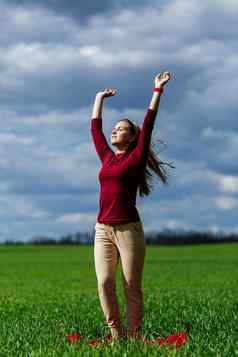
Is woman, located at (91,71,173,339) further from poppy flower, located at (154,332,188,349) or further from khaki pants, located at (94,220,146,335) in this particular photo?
poppy flower, located at (154,332,188,349)

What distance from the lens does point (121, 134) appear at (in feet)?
35.0

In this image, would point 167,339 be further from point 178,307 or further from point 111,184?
point 178,307

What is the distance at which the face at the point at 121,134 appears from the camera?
35.0 feet

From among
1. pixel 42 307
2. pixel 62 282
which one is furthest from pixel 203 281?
A: pixel 42 307

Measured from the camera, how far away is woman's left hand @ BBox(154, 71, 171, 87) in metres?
10.5

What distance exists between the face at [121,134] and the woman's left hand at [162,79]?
73 centimetres

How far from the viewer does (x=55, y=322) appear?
545 inches

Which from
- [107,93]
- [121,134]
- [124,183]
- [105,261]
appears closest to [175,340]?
[105,261]

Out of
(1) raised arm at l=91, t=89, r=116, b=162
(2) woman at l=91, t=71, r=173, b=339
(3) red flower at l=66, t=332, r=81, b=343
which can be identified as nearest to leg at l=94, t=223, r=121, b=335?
(2) woman at l=91, t=71, r=173, b=339

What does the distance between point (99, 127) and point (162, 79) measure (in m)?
1.20

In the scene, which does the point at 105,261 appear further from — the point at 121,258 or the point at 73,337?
the point at 73,337

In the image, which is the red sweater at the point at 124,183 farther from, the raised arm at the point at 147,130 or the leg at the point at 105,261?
the leg at the point at 105,261

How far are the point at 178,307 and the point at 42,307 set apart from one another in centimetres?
316

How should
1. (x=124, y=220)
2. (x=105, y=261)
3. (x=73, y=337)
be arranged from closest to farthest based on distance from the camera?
(x=124, y=220) < (x=105, y=261) < (x=73, y=337)
